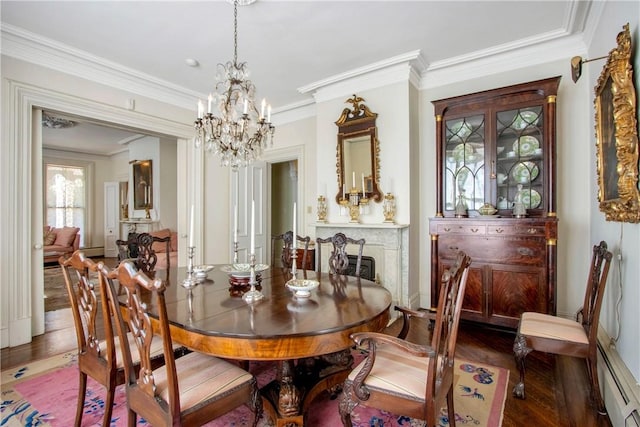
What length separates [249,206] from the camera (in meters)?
5.03

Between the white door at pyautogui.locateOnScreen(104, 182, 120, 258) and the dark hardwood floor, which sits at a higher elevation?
the white door at pyautogui.locateOnScreen(104, 182, 120, 258)

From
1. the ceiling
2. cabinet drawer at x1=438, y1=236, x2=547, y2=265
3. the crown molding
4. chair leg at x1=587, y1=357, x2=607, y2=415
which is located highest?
the ceiling

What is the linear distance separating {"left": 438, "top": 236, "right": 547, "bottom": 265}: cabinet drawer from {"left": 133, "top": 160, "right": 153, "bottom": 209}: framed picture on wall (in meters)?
5.87

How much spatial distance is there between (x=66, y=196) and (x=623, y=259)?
10536 millimetres

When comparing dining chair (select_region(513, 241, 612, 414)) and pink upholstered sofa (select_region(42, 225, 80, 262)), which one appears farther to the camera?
pink upholstered sofa (select_region(42, 225, 80, 262))

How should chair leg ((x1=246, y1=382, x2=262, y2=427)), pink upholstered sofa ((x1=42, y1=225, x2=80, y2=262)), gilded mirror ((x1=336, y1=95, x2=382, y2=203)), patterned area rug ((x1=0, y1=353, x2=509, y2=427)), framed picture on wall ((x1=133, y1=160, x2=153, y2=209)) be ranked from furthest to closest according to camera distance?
pink upholstered sofa ((x1=42, y1=225, x2=80, y2=262)), framed picture on wall ((x1=133, y1=160, x2=153, y2=209)), gilded mirror ((x1=336, y1=95, x2=382, y2=203)), patterned area rug ((x1=0, y1=353, x2=509, y2=427)), chair leg ((x1=246, y1=382, x2=262, y2=427))

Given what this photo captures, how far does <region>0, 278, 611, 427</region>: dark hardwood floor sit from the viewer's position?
183 centimetres

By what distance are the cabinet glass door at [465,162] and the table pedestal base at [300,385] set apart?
7.12 feet

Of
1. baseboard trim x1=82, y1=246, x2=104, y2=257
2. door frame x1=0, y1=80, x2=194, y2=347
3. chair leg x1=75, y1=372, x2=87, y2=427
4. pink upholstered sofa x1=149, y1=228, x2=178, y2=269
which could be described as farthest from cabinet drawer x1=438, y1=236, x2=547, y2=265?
baseboard trim x1=82, y1=246, x2=104, y2=257

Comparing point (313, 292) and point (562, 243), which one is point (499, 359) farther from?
point (313, 292)

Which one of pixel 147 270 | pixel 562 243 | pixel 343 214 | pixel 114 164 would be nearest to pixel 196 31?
pixel 147 270

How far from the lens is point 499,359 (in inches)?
100

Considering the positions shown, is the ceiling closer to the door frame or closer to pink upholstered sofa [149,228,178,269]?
the door frame

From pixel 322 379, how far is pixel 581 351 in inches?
61.0
